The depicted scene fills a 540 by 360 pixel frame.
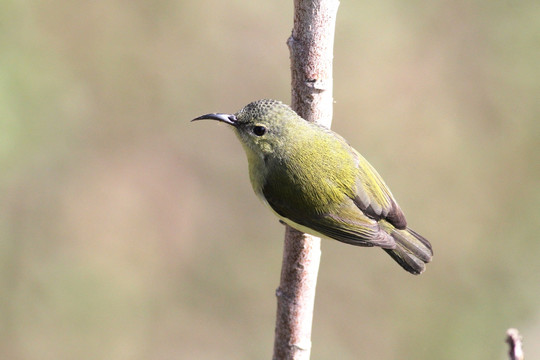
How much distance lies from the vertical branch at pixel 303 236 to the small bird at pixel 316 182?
0.31 feet

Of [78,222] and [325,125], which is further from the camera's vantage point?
[78,222]

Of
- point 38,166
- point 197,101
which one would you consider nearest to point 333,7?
point 197,101

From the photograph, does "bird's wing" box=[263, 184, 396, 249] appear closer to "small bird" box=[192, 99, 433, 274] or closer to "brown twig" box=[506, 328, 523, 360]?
"small bird" box=[192, 99, 433, 274]

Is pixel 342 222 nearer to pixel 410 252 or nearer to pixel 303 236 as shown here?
pixel 303 236

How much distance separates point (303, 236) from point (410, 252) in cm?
67

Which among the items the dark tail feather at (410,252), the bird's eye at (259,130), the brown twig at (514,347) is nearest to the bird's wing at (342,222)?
the dark tail feather at (410,252)

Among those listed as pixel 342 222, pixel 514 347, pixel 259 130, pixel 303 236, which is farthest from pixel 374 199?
pixel 514 347

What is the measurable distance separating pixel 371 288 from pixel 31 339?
2.58 metres

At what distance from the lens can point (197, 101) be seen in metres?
5.42

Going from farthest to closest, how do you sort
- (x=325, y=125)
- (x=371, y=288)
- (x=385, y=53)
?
(x=385, y=53)
(x=371, y=288)
(x=325, y=125)

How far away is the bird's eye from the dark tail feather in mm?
876

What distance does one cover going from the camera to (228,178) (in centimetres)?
541

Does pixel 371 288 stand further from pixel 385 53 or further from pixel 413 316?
pixel 385 53

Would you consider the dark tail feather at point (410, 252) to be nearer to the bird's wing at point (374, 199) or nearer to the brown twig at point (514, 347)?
the bird's wing at point (374, 199)
